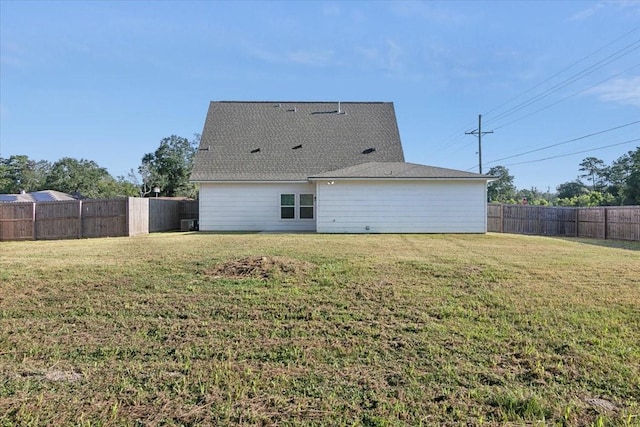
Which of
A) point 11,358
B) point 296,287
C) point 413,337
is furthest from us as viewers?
point 296,287

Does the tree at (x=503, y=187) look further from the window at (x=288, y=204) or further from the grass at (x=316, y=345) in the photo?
the grass at (x=316, y=345)

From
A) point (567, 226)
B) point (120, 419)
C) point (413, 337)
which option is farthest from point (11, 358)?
point (567, 226)

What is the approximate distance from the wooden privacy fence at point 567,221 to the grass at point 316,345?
36.8 ft

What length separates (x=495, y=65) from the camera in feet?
85.3

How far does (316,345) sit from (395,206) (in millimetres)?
11961

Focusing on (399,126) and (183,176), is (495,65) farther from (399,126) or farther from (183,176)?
(183,176)

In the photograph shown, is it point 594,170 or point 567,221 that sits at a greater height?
point 594,170

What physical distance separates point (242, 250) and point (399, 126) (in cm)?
1398

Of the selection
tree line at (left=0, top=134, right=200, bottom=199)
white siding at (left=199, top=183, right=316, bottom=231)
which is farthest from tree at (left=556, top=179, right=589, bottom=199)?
tree line at (left=0, top=134, right=200, bottom=199)

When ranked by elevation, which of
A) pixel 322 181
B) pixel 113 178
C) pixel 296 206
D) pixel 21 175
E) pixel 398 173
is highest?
pixel 21 175

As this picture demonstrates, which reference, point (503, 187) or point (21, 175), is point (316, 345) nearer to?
point (503, 187)

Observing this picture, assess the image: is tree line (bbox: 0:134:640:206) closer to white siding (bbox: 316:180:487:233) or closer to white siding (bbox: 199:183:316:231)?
white siding (bbox: 199:183:316:231)

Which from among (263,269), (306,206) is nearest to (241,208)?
(306,206)

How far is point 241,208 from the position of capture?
1622 cm
